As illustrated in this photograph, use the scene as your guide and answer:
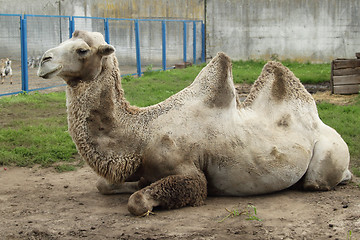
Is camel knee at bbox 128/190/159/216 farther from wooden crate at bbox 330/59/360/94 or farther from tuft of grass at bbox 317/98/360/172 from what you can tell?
wooden crate at bbox 330/59/360/94

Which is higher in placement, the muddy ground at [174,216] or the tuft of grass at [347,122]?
the tuft of grass at [347,122]

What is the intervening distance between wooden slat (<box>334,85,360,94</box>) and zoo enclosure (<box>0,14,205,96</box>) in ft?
22.8

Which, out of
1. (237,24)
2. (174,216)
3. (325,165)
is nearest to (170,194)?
(174,216)

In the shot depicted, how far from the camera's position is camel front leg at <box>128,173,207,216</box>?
4375 mm

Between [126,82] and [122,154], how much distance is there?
32.6ft

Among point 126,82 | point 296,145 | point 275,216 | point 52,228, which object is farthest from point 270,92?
point 126,82

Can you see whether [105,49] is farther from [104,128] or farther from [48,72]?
[104,128]

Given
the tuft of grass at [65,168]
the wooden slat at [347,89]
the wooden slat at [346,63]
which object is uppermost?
the wooden slat at [346,63]

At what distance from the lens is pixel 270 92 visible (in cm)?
532

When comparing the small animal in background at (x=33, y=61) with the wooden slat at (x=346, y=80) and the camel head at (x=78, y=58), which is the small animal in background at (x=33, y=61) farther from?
the camel head at (x=78, y=58)

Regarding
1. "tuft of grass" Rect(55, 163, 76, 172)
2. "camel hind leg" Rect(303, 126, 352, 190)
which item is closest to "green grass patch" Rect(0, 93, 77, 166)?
"tuft of grass" Rect(55, 163, 76, 172)

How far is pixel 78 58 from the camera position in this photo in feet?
14.9

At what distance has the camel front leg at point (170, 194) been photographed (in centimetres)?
438

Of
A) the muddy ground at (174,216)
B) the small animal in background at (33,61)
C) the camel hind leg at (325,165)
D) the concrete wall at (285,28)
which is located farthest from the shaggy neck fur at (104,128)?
the concrete wall at (285,28)
